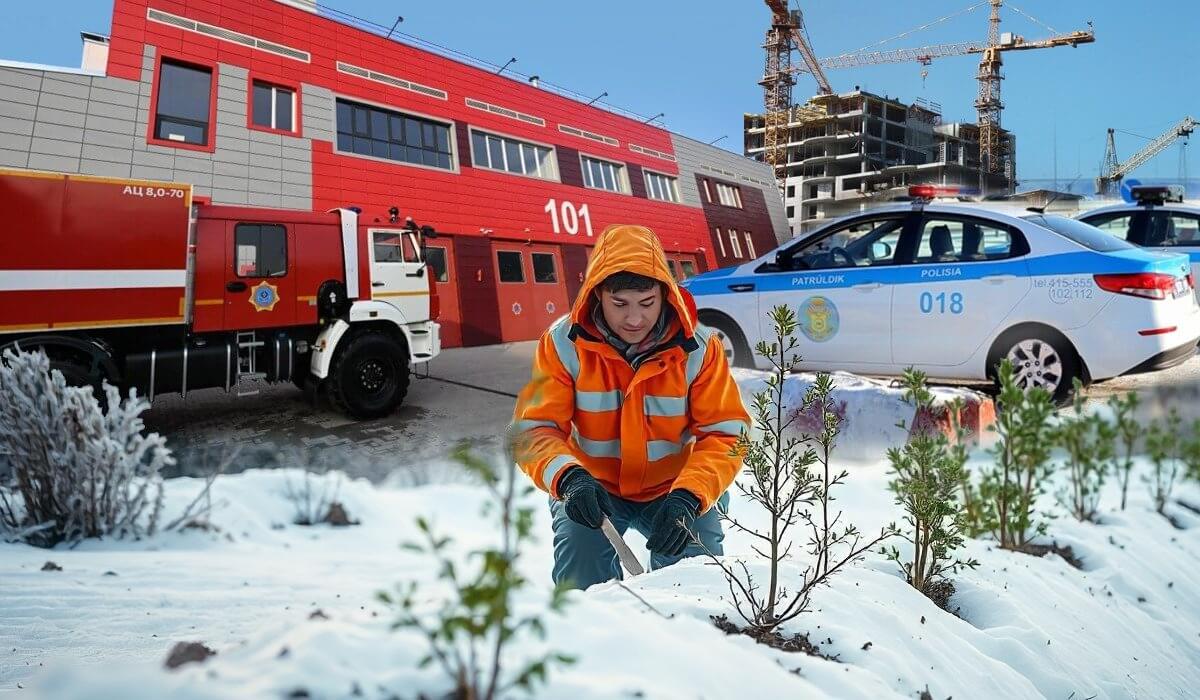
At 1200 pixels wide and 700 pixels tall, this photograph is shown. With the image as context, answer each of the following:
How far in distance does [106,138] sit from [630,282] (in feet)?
22.2

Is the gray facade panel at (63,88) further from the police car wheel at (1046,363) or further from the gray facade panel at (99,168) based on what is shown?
the police car wheel at (1046,363)

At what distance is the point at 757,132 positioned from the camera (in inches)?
1758

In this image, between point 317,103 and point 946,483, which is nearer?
point 946,483

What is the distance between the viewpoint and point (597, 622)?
841mm

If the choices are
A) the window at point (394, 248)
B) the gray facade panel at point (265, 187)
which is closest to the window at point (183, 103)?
the gray facade panel at point (265, 187)

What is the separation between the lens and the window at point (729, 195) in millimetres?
12078

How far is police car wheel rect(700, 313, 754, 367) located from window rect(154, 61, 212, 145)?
6276 mm

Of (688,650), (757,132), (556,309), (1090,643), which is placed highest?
(757,132)

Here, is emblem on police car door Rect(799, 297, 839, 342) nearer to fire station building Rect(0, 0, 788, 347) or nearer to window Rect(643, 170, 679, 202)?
fire station building Rect(0, 0, 788, 347)

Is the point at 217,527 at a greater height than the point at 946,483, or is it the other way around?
the point at 946,483

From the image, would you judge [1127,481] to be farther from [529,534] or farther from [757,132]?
[757,132]

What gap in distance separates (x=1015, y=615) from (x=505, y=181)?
10991 mm

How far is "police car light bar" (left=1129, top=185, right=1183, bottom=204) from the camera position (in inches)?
260

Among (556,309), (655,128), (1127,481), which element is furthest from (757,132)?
(1127,481)
